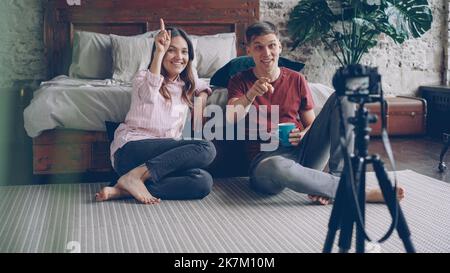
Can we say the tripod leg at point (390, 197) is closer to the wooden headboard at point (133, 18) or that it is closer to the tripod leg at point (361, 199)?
the tripod leg at point (361, 199)

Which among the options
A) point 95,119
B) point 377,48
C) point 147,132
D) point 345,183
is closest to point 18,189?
point 95,119

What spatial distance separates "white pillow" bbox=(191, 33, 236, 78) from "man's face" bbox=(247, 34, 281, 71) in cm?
178

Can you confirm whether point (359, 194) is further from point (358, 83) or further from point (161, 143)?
point (161, 143)

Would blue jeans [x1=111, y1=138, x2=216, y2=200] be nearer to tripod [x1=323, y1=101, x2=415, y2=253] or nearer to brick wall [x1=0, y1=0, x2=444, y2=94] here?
tripod [x1=323, y1=101, x2=415, y2=253]

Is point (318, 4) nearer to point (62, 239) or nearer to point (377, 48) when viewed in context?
point (377, 48)

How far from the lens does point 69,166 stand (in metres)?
3.65

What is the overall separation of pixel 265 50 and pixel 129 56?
189cm

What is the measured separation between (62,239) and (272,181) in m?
1.19

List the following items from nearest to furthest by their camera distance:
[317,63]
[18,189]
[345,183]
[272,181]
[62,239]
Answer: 1. [345,183]
2. [62,239]
3. [272,181]
4. [18,189]
5. [317,63]

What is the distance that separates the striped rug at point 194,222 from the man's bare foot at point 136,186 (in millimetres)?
51

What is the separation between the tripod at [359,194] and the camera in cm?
156

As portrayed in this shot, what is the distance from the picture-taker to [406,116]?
5.46 m

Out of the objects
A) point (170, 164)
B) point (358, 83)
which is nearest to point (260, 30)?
point (170, 164)

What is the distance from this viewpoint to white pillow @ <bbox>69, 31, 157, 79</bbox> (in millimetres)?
4848
